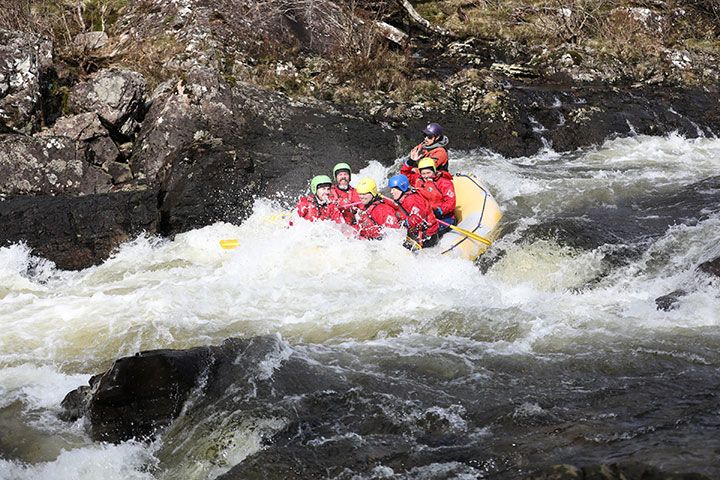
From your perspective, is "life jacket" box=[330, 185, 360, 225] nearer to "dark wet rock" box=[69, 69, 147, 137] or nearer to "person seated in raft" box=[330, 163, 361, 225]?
"person seated in raft" box=[330, 163, 361, 225]

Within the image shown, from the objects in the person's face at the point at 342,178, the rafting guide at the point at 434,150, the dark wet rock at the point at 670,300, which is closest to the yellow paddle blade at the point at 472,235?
the rafting guide at the point at 434,150

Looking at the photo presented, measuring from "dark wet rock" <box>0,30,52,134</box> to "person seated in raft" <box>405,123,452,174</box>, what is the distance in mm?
6556

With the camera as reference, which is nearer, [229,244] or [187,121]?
[229,244]

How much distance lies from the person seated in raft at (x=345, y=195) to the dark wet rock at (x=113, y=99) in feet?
16.4

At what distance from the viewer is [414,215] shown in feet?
29.4

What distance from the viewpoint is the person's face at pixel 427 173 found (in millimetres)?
9250

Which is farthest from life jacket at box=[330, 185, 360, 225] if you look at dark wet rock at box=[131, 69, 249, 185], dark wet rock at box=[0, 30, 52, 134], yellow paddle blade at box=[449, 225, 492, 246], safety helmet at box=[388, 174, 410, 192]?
dark wet rock at box=[0, 30, 52, 134]

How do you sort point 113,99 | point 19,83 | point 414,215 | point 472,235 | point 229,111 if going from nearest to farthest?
point 414,215, point 472,235, point 19,83, point 229,111, point 113,99

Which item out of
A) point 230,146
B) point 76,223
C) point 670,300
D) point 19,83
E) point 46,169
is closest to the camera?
point 670,300

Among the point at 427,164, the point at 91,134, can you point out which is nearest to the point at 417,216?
the point at 427,164

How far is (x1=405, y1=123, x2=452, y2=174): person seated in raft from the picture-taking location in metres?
10.3

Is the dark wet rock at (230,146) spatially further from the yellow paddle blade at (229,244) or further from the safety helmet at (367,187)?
the safety helmet at (367,187)

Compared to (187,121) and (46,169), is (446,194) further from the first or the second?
(46,169)

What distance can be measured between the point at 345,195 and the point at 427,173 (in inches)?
43.1
